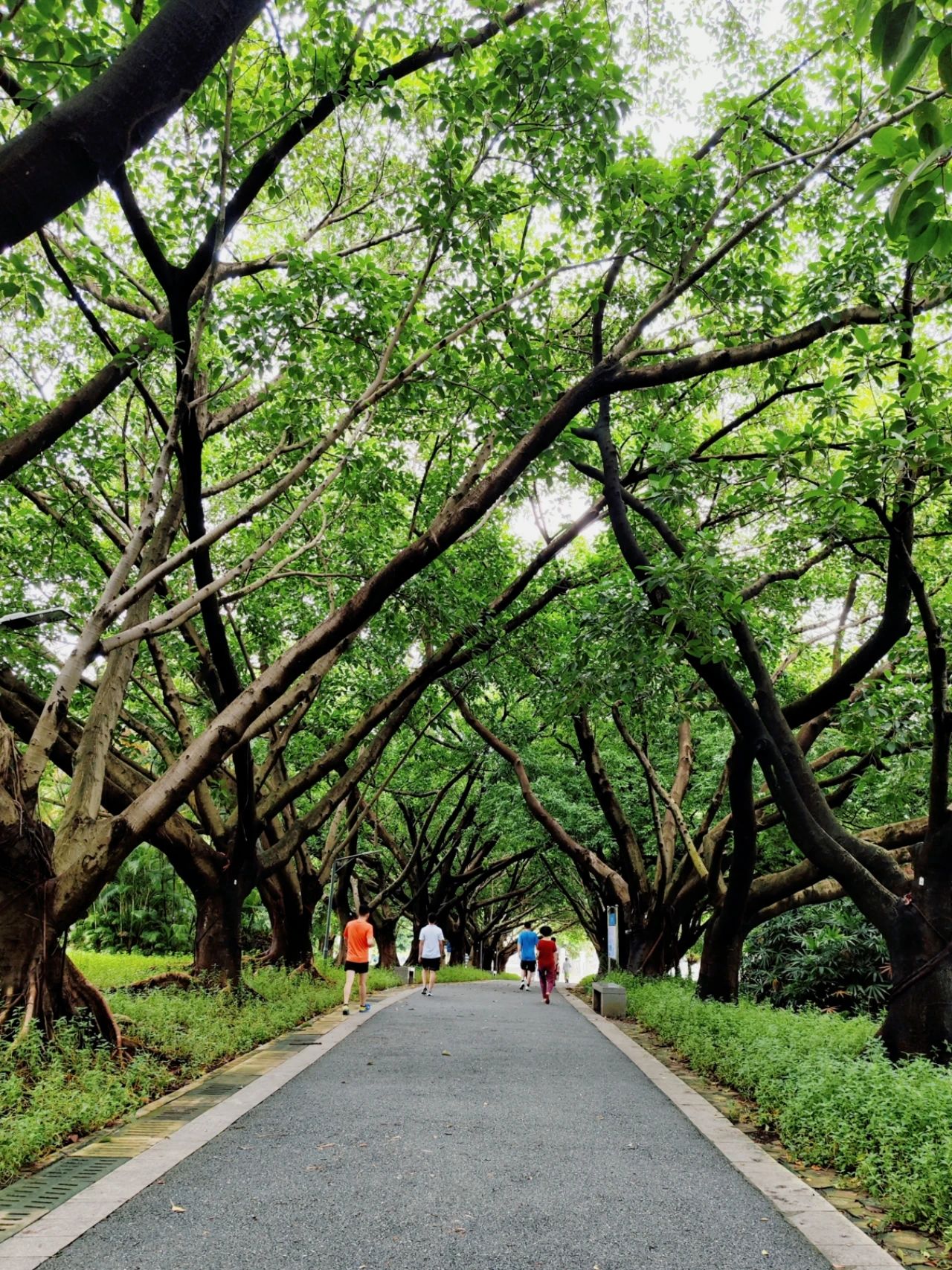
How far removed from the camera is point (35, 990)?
6.87 meters

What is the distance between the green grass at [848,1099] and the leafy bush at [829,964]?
19.3 feet

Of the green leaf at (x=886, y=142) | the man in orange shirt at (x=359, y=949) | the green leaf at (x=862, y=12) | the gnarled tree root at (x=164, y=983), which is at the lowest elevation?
the gnarled tree root at (x=164, y=983)

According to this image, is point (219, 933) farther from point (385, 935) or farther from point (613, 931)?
point (385, 935)

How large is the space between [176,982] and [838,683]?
8804mm

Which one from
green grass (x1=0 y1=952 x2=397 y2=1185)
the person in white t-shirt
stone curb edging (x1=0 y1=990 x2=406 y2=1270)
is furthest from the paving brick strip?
the person in white t-shirt

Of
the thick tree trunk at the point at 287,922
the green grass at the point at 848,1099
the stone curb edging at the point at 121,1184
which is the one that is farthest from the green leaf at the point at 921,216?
the thick tree trunk at the point at 287,922

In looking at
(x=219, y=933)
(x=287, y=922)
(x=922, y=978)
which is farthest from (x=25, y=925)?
(x=287, y=922)

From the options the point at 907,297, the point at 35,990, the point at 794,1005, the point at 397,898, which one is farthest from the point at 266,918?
the point at 907,297

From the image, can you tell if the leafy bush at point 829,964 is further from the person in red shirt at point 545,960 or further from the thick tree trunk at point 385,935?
the thick tree trunk at point 385,935

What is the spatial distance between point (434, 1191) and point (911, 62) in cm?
501

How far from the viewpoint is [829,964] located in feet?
48.6

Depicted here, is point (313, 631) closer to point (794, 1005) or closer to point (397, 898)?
point (794, 1005)

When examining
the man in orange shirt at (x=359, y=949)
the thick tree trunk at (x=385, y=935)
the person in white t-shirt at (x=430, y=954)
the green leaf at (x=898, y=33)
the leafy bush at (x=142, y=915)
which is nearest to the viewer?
the green leaf at (x=898, y=33)

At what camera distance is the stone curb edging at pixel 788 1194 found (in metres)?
3.81
